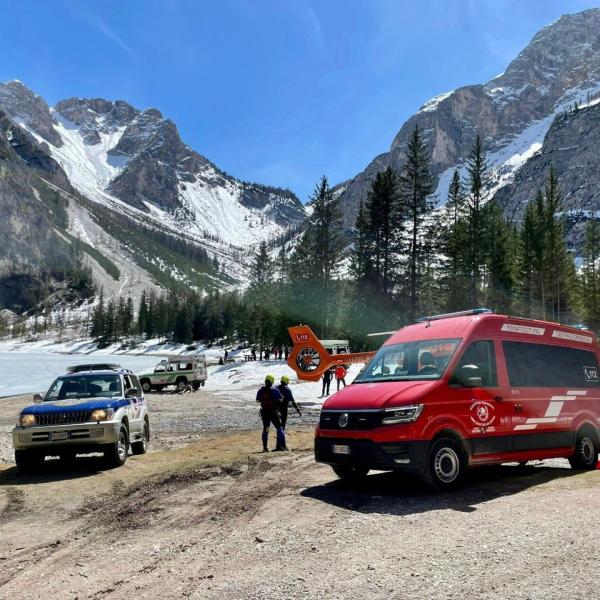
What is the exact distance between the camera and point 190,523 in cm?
757

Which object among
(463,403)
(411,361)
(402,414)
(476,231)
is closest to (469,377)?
(463,403)

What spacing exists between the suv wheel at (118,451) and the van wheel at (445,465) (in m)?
6.75

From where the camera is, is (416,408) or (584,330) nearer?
(416,408)

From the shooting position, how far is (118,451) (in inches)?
478

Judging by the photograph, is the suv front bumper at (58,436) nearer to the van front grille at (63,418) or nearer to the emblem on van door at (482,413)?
the van front grille at (63,418)

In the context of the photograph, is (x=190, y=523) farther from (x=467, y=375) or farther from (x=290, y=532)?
(x=467, y=375)

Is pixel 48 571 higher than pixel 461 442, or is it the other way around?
pixel 461 442

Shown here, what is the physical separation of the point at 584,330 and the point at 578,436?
2439 mm

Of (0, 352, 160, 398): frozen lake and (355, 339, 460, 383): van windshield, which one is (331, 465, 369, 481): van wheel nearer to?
(355, 339, 460, 383): van windshield

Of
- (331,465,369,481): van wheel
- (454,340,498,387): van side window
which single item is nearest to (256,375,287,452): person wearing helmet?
(331,465,369,481): van wheel

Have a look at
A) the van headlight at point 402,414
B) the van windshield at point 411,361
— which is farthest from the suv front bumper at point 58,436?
the van headlight at point 402,414

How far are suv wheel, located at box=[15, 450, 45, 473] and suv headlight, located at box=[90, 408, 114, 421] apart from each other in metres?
1.36

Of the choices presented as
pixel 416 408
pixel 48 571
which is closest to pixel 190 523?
pixel 48 571

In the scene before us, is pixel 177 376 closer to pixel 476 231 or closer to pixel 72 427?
pixel 476 231
